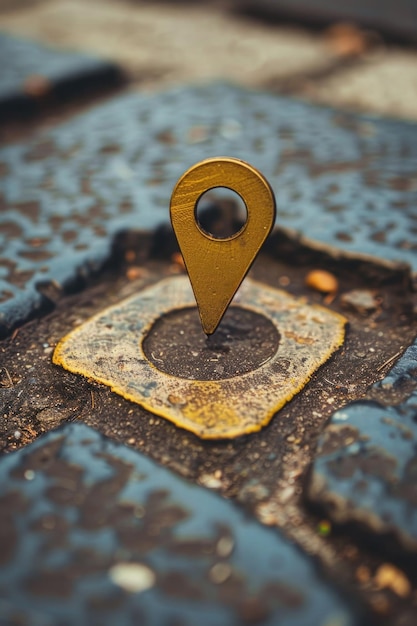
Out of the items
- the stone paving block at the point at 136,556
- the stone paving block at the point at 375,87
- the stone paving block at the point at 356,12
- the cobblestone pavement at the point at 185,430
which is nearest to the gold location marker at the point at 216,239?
the cobblestone pavement at the point at 185,430

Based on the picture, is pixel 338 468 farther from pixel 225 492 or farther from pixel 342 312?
pixel 342 312

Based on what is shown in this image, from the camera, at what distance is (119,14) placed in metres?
2.31

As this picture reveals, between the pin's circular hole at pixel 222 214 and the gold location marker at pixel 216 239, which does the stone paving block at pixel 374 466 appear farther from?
the pin's circular hole at pixel 222 214

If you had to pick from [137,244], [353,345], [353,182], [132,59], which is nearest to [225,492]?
[353,345]

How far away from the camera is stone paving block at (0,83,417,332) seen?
1.02 m

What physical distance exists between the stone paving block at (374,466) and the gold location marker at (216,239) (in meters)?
0.21

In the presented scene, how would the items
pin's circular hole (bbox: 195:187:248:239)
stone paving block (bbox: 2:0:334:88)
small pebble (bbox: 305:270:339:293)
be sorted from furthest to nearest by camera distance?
stone paving block (bbox: 2:0:334:88)
pin's circular hole (bbox: 195:187:248:239)
small pebble (bbox: 305:270:339:293)

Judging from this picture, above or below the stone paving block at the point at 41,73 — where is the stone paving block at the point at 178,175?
below

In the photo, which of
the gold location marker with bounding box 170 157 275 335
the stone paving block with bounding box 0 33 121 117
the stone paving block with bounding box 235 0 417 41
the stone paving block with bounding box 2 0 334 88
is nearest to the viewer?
the gold location marker with bounding box 170 157 275 335

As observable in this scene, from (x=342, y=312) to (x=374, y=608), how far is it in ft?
1.59

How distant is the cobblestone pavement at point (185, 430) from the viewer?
54 centimetres

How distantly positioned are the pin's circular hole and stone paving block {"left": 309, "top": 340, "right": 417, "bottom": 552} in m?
0.51

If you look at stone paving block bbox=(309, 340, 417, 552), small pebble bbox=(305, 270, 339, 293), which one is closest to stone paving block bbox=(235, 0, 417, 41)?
small pebble bbox=(305, 270, 339, 293)

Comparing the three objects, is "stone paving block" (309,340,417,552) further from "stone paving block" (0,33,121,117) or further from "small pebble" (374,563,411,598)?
"stone paving block" (0,33,121,117)
